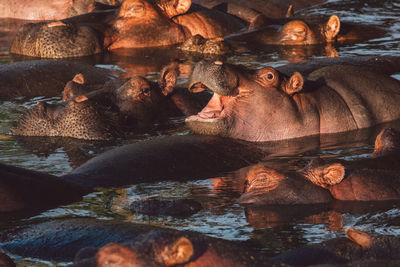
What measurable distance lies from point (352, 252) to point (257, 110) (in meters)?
3.02

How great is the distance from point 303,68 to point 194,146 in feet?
7.13

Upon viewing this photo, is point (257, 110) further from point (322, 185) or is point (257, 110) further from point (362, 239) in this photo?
point (362, 239)

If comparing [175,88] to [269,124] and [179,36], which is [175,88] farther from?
[179,36]

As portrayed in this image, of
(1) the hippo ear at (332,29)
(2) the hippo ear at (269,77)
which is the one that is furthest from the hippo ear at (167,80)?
(1) the hippo ear at (332,29)

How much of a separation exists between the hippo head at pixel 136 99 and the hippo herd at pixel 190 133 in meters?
0.01

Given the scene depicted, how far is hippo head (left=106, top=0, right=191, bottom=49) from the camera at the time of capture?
38.3 ft

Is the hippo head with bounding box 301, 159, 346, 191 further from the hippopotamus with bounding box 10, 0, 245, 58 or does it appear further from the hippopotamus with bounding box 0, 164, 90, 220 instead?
the hippopotamus with bounding box 10, 0, 245, 58

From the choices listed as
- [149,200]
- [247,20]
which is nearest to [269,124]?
[149,200]

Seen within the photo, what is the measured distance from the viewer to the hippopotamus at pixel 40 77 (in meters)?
9.30

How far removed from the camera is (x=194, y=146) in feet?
21.5

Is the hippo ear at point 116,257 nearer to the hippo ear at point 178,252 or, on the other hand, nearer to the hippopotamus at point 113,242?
the hippopotamus at point 113,242

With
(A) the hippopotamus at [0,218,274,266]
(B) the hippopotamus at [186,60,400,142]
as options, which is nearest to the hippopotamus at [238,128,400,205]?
(A) the hippopotamus at [0,218,274,266]

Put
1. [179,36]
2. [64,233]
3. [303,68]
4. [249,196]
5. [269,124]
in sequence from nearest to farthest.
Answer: [64,233], [249,196], [269,124], [303,68], [179,36]

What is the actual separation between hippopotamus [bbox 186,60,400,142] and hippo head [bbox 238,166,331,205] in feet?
4.98
